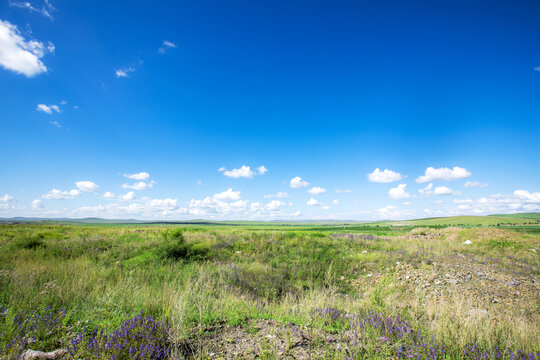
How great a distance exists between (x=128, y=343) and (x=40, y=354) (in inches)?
39.0

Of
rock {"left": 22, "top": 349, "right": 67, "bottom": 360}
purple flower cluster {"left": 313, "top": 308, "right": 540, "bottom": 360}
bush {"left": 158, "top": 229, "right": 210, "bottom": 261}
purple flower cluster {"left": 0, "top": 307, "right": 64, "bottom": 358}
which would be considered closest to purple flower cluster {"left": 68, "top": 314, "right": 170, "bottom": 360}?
rock {"left": 22, "top": 349, "right": 67, "bottom": 360}

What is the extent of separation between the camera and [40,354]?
2816 mm

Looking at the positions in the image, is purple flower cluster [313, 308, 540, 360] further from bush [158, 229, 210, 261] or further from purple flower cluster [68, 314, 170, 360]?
bush [158, 229, 210, 261]

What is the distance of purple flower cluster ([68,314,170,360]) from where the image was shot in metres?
2.80

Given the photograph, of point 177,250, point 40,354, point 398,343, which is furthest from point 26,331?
point 177,250

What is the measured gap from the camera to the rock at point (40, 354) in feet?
9.04

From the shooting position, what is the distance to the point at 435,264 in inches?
427

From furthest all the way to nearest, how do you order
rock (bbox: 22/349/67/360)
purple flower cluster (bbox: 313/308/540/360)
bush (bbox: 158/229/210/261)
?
bush (bbox: 158/229/210/261) < purple flower cluster (bbox: 313/308/540/360) < rock (bbox: 22/349/67/360)

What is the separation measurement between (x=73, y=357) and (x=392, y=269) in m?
12.0

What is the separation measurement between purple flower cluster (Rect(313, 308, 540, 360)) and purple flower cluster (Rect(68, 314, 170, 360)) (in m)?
2.52

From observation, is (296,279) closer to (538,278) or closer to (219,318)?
(219,318)

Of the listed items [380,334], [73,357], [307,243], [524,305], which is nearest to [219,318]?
[73,357]

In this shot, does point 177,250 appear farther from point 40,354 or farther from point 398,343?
point 398,343

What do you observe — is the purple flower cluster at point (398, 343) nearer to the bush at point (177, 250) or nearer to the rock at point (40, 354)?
the rock at point (40, 354)
